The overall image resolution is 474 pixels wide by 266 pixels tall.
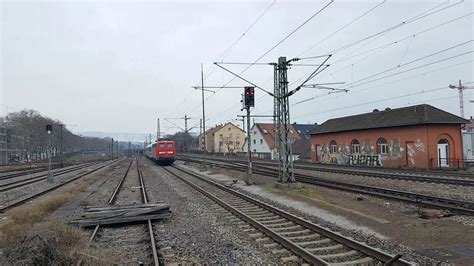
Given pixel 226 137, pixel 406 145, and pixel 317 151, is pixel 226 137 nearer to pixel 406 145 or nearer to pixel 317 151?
pixel 317 151

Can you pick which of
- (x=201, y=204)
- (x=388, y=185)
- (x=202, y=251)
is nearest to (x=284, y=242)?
(x=202, y=251)

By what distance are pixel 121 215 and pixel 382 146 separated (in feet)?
110

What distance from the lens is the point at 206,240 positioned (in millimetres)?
9266

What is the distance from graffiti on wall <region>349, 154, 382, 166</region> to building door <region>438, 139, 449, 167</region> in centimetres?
612

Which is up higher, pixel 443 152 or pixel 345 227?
pixel 443 152

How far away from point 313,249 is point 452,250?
2.80 metres

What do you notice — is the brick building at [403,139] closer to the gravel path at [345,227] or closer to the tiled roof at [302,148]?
the tiled roof at [302,148]

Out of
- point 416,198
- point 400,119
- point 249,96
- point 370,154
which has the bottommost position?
point 416,198

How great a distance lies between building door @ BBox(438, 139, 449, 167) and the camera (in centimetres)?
3488

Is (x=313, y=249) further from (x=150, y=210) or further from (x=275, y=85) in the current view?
(x=275, y=85)

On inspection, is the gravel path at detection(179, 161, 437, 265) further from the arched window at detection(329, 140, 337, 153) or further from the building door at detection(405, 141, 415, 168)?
the arched window at detection(329, 140, 337, 153)

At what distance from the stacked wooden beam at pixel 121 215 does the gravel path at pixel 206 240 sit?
51 centimetres

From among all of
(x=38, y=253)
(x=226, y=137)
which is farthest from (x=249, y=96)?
(x=226, y=137)

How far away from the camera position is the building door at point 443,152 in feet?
114
